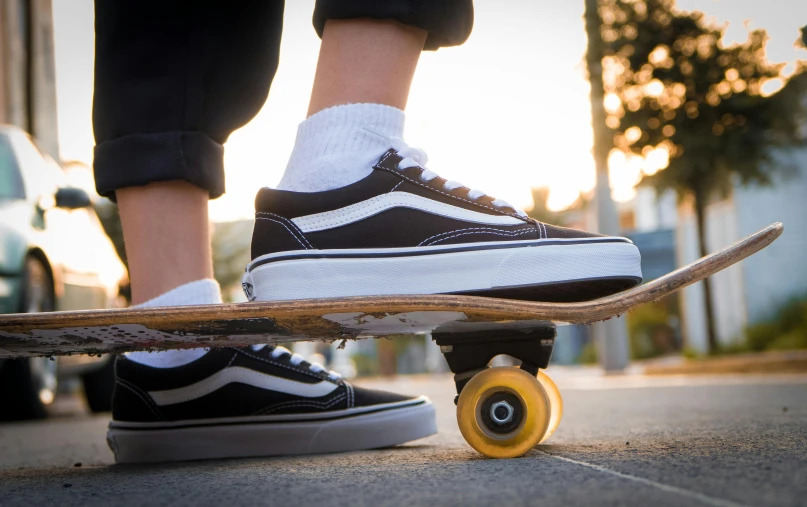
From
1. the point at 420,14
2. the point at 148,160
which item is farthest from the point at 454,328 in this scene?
the point at 148,160

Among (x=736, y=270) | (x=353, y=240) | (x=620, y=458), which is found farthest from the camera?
(x=736, y=270)

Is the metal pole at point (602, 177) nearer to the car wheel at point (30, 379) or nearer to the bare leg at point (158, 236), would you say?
the car wheel at point (30, 379)

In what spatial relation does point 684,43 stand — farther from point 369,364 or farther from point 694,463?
point 369,364

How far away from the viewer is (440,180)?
1385 millimetres

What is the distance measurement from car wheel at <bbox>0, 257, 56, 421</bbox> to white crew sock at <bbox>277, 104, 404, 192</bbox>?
311cm

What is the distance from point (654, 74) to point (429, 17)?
11466mm

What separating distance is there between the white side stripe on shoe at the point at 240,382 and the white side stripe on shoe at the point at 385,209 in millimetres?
406

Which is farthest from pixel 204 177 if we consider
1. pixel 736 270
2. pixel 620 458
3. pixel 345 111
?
pixel 736 270

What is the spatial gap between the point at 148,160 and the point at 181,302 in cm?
28

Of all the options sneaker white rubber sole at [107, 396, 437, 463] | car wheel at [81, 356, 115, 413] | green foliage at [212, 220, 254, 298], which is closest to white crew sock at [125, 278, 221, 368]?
sneaker white rubber sole at [107, 396, 437, 463]

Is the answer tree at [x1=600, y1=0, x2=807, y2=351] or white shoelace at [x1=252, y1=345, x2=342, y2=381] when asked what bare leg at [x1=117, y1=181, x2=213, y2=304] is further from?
tree at [x1=600, y1=0, x2=807, y2=351]

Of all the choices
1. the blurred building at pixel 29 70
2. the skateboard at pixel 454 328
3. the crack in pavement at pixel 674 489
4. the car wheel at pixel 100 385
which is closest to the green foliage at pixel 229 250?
the blurred building at pixel 29 70

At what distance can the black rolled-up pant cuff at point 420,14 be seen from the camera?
52.2 inches

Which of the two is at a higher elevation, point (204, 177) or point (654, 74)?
point (654, 74)
